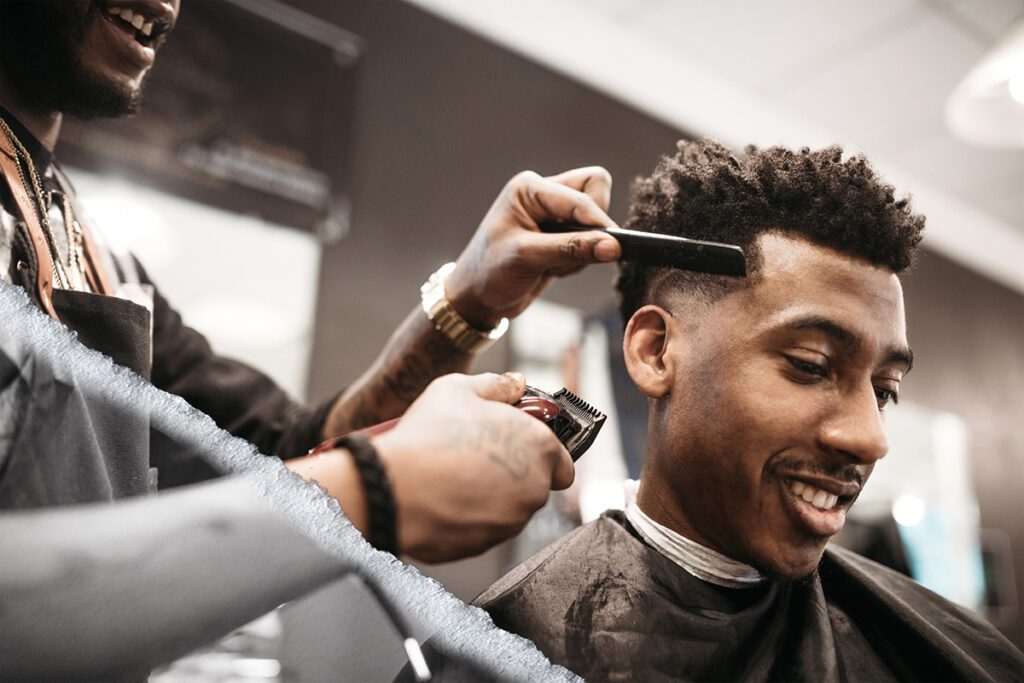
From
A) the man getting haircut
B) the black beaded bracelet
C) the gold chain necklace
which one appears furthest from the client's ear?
the gold chain necklace

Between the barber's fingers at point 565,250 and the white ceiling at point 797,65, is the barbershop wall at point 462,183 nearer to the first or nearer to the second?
the white ceiling at point 797,65

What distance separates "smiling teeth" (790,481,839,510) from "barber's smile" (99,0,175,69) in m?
0.72

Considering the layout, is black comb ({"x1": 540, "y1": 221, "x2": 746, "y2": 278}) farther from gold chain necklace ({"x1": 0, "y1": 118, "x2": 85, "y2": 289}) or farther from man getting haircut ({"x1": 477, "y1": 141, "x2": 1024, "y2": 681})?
gold chain necklace ({"x1": 0, "y1": 118, "x2": 85, "y2": 289})

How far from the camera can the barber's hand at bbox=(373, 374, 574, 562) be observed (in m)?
0.46

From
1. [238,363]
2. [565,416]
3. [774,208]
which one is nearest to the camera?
[565,416]

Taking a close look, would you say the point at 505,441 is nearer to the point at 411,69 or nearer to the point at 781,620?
the point at 781,620

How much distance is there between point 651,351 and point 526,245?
0.19m

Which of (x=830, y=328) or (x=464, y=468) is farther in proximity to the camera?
(x=830, y=328)

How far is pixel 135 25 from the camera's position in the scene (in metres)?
0.66

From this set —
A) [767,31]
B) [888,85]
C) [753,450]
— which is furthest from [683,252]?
[888,85]

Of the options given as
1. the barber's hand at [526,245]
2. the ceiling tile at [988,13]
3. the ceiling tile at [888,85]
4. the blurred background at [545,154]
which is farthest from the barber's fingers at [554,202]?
the ceiling tile at [988,13]

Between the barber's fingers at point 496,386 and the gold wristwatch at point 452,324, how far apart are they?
1.01 ft

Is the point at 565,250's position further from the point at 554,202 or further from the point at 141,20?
the point at 141,20

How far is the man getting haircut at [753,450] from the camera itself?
0.74 meters
